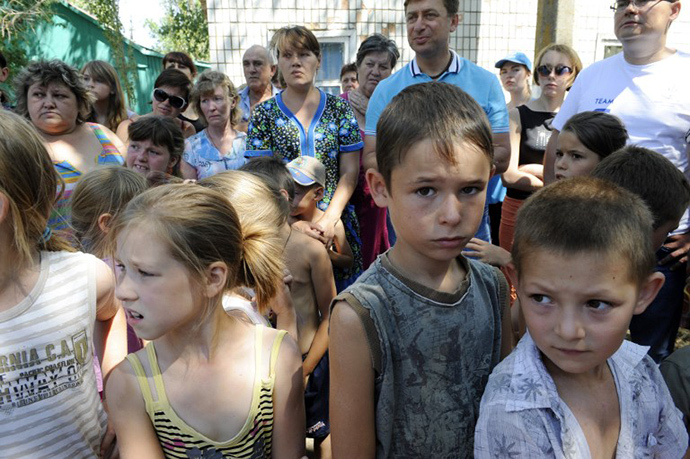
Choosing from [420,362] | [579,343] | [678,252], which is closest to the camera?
[579,343]

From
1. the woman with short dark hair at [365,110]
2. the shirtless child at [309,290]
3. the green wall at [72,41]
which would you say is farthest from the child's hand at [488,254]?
the green wall at [72,41]

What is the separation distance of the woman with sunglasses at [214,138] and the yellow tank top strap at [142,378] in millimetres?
2731

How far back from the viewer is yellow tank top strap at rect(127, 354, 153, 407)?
141 cm

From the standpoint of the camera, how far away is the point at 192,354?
1.50 meters

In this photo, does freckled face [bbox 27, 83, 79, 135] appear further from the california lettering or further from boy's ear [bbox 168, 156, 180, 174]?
the california lettering

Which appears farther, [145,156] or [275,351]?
[145,156]

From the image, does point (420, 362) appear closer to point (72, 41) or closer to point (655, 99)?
point (655, 99)

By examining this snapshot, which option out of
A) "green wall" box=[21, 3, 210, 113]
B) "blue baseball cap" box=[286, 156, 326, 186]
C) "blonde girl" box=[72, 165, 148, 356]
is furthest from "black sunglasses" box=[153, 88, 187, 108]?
"green wall" box=[21, 3, 210, 113]

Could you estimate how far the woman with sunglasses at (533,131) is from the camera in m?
3.66

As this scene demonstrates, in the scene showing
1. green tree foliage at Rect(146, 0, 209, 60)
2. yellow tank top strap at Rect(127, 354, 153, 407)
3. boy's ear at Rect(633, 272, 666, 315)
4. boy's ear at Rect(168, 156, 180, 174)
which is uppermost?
green tree foliage at Rect(146, 0, 209, 60)

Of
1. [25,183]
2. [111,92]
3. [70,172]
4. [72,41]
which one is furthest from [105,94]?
[72,41]

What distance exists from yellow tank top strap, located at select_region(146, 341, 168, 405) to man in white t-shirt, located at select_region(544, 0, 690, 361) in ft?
7.06

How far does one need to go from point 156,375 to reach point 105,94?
4127 millimetres

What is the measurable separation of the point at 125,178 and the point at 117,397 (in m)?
1.33
